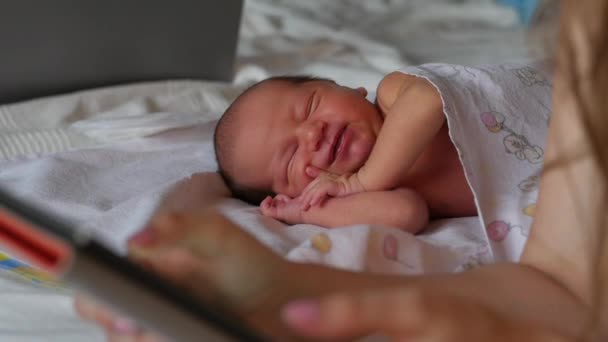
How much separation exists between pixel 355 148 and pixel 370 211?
12cm

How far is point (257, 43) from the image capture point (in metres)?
1.87

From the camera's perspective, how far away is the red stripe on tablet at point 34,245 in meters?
0.41

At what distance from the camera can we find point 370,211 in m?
0.94

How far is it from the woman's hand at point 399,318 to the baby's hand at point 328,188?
0.48 meters

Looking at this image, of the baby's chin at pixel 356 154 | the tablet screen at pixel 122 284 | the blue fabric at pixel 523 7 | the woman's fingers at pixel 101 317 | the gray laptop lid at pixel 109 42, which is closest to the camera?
→ the tablet screen at pixel 122 284

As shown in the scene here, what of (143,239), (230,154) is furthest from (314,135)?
(143,239)

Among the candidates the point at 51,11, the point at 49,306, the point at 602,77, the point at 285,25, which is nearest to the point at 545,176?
the point at 602,77

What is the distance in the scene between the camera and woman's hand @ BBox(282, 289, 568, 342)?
46 centimetres

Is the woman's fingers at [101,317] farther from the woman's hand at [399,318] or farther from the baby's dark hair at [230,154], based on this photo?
the baby's dark hair at [230,154]

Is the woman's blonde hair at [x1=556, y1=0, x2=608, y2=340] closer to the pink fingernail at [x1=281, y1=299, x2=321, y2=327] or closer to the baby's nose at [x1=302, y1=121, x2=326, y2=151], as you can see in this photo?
the pink fingernail at [x1=281, y1=299, x2=321, y2=327]

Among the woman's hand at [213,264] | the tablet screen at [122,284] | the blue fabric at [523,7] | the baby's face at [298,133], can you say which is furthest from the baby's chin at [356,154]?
the blue fabric at [523,7]

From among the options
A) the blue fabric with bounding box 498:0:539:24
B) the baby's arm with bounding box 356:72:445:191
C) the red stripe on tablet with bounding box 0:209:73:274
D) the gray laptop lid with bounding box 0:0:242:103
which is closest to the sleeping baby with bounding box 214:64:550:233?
the baby's arm with bounding box 356:72:445:191

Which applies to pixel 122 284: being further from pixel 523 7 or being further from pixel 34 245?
pixel 523 7

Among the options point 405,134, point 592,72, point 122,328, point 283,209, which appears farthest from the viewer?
point 283,209
